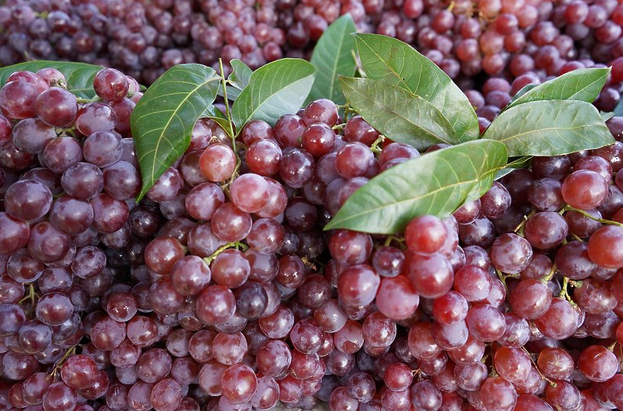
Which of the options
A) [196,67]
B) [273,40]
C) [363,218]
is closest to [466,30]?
[273,40]

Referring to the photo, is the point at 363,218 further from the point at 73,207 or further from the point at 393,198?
the point at 73,207

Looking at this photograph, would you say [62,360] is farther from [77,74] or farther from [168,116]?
[77,74]


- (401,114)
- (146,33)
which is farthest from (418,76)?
(146,33)

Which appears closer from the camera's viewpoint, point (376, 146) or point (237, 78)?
point (376, 146)

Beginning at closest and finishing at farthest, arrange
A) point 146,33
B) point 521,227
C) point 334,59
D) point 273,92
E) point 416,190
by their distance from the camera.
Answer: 1. point 416,190
2. point 521,227
3. point 273,92
4. point 334,59
5. point 146,33

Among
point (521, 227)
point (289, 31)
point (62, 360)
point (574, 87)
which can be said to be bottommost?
point (62, 360)

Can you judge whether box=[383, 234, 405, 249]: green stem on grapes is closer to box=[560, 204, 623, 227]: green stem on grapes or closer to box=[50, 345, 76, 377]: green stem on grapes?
box=[560, 204, 623, 227]: green stem on grapes

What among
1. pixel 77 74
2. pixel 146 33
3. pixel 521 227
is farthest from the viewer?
pixel 146 33
